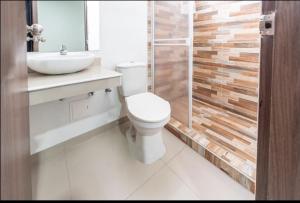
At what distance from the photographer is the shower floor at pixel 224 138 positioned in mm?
1604

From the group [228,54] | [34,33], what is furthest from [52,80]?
[228,54]

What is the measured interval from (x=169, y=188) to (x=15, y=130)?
1.11m

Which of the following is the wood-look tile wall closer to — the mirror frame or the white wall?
the white wall

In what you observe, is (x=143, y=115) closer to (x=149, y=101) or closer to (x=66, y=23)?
(x=149, y=101)

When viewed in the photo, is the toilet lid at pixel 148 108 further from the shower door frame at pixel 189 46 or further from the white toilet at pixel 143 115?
the shower door frame at pixel 189 46

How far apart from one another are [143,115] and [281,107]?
49.8 inches

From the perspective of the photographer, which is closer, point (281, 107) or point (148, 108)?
point (281, 107)

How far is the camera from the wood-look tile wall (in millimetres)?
2314

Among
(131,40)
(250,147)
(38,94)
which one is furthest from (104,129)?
(250,147)

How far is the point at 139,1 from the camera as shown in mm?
2479

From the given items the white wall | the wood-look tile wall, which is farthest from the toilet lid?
the wood-look tile wall

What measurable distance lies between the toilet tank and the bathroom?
1cm

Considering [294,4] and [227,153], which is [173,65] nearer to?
[227,153]

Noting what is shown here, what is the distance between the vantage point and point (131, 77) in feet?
7.28
